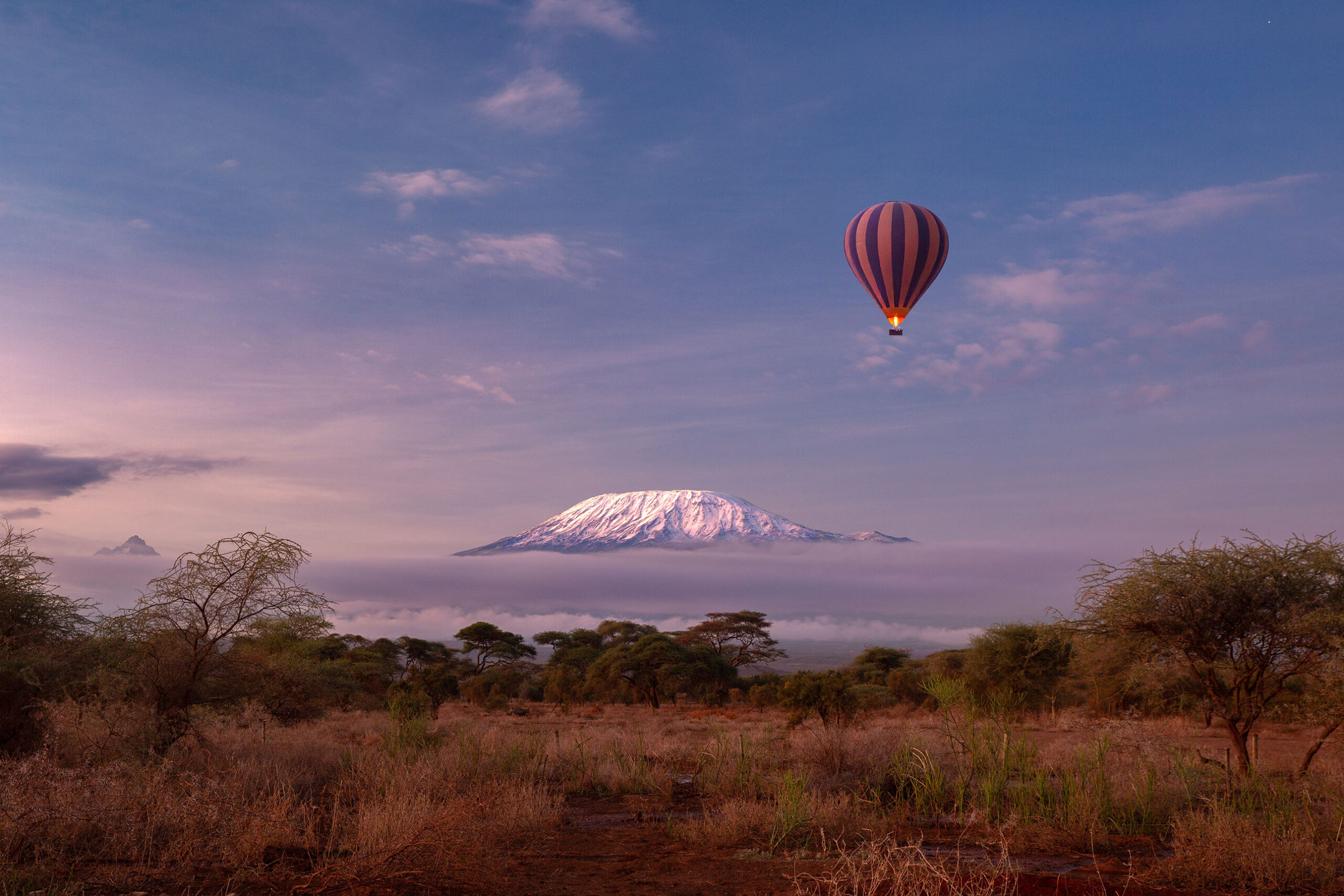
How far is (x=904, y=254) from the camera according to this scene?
26.5 m

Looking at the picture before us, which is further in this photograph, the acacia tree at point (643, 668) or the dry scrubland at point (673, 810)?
the acacia tree at point (643, 668)

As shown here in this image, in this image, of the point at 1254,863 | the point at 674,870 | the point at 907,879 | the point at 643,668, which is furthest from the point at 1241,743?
the point at 643,668

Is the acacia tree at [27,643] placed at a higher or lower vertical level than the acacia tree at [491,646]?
higher

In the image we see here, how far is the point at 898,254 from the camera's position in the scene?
26.5m

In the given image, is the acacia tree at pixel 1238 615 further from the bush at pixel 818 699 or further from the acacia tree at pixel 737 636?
the acacia tree at pixel 737 636

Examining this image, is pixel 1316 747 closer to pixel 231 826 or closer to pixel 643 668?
A: pixel 231 826

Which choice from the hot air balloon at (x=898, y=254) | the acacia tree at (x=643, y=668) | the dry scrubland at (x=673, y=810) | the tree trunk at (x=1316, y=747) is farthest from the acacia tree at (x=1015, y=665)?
the acacia tree at (x=643, y=668)

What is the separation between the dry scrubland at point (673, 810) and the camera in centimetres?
682

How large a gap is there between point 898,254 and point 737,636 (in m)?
39.8

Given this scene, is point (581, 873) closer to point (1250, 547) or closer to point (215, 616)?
point (215, 616)

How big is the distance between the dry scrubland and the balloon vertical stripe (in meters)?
15.3

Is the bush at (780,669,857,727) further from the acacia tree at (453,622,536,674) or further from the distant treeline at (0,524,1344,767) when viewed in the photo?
the acacia tree at (453,622,536,674)

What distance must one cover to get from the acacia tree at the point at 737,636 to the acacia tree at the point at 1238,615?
49326 millimetres

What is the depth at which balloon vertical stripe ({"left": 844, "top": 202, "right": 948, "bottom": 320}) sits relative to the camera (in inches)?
1043
